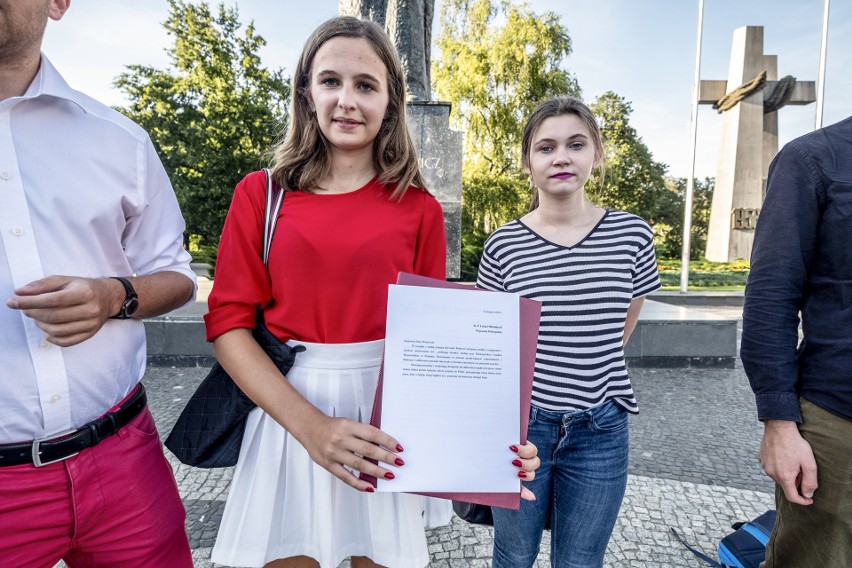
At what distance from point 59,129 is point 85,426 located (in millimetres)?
725

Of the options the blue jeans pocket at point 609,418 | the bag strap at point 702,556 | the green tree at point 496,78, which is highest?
the green tree at point 496,78

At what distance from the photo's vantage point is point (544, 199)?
5.98 ft

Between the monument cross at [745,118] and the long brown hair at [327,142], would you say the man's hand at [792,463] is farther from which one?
the monument cross at [745,118]

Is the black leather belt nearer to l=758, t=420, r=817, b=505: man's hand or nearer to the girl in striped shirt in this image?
the girl in striped shirt

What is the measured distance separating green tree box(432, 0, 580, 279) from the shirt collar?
17.0 m

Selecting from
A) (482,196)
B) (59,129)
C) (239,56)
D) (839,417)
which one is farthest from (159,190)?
(239,56)

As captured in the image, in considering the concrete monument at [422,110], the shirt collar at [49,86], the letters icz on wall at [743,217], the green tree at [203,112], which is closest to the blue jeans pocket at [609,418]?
the shirt collar at [49,86]

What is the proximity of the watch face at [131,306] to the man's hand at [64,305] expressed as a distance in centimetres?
11

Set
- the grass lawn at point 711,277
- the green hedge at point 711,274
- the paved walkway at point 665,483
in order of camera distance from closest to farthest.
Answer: the paved walkway at point 665,483
the grass lawn at point 711,277
the green hedge at point 711,274

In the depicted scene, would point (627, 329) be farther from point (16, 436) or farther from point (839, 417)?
point (16, 436)

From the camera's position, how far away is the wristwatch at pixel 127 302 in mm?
1231

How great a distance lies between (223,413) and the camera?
141 cm

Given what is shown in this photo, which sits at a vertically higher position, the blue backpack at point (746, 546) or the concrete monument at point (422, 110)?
the concrete monument at point (422, 110)

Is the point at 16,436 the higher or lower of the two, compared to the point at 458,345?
lower
